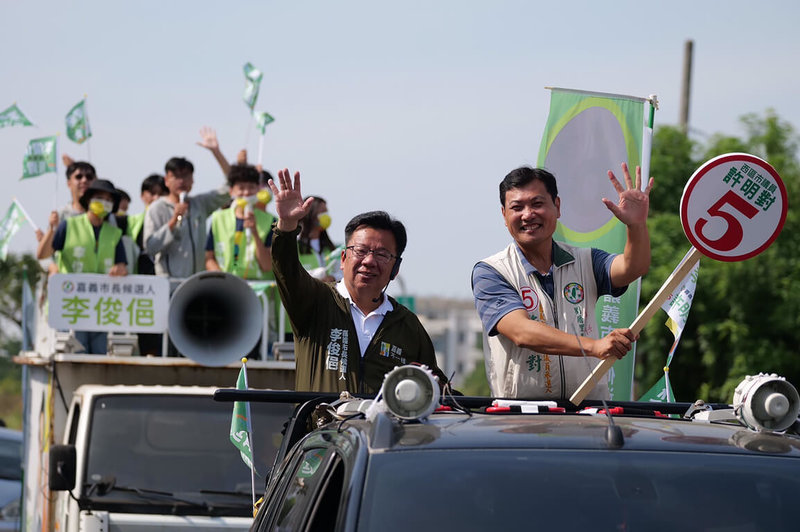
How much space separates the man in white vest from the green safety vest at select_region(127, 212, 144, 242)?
224 inches

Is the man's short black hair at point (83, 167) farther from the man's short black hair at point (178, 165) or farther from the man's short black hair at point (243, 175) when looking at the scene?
the man's short black hair at point (243, 175)

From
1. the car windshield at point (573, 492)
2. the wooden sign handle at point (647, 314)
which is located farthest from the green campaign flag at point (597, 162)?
the car windshield at point (573, 492)

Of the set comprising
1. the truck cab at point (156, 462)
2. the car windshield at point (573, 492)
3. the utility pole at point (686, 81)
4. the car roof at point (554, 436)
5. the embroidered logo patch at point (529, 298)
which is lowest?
the truck cab at point (156, 462)

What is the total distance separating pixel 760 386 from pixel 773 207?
130 centimetres

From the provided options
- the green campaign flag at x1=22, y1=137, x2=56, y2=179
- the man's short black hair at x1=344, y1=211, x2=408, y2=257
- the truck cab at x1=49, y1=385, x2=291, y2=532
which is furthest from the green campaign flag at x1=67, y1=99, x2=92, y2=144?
the man's short black hair at x1=344, y1=211, x2=408, y2=257

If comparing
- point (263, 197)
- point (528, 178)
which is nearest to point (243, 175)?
point (263, 197)

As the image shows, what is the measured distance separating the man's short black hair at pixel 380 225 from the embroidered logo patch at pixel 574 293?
816 mm

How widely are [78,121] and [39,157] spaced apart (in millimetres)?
782

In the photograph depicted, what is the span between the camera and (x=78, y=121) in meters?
13.2

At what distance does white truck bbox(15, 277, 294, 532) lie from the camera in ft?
23.4

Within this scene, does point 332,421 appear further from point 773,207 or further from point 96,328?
point 96,328

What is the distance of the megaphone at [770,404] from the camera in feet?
12.0

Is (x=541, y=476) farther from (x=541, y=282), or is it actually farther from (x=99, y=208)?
(x=99, y=208)

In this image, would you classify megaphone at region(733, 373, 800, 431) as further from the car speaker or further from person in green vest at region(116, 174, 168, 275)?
person in green vest at region(116, 174, 168, 275)
